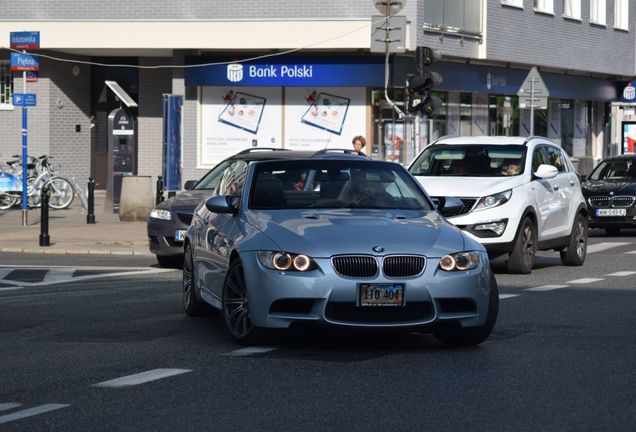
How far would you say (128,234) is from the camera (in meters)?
25.1

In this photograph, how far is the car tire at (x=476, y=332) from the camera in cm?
1061

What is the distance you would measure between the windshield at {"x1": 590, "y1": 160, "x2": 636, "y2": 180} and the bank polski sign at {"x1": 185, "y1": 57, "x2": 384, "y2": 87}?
8.47 meters

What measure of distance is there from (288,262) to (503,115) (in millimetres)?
32393

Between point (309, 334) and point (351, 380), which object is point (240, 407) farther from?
point (309, 334)

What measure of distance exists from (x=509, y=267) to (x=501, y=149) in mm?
1838

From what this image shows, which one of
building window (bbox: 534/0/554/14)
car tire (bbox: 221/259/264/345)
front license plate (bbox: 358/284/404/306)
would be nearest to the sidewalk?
car tire (bbox: 221/259/264/345)

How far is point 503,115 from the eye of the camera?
138 ft

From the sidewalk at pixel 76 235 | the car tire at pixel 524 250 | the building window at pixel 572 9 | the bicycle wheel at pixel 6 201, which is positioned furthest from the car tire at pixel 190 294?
the building window at pixel 572 9

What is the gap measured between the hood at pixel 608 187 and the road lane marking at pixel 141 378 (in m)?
18.5

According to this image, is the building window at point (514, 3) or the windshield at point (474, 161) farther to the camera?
the building window at point (514, 3)

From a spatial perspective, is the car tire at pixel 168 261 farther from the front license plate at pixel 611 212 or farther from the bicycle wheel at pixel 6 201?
the bicycle wheel at pixel 6 201

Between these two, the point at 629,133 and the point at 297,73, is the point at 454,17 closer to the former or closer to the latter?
the point at 297,73

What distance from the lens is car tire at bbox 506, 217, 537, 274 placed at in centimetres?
1795

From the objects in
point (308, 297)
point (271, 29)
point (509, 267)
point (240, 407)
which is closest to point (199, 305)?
point (308, 297)
